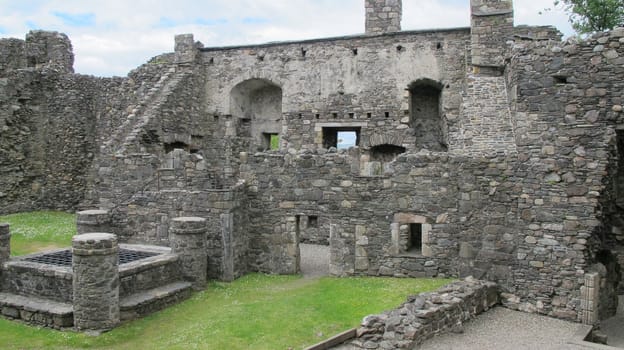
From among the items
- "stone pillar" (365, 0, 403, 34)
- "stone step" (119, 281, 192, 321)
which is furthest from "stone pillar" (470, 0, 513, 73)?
"stone step" (119, 281, 192, 321)

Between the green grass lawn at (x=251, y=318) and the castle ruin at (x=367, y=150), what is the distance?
106 cm

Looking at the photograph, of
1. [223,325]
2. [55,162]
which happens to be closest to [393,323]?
[223,325]

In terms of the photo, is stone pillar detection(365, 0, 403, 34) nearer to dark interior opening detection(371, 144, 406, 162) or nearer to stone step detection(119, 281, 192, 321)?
dark interior opening detection(371, 144, 406, 162)

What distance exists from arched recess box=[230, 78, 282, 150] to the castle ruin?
0.07 meters

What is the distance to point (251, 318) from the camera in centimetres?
1081

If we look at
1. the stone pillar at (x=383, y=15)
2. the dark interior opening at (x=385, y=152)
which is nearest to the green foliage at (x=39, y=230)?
the dark interior opening at (x=385, y=152)

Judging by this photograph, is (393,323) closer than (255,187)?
Yes

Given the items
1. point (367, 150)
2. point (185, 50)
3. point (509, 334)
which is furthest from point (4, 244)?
point (185, 50)

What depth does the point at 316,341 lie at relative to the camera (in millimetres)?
9648

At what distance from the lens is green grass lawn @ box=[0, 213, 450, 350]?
9.72 m

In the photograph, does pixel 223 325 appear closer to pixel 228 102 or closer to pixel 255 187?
pixel 255 187

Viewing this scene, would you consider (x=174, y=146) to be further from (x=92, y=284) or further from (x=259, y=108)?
(x=92, y=284)

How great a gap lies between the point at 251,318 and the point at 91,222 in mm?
6286

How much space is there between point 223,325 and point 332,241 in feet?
14.3
